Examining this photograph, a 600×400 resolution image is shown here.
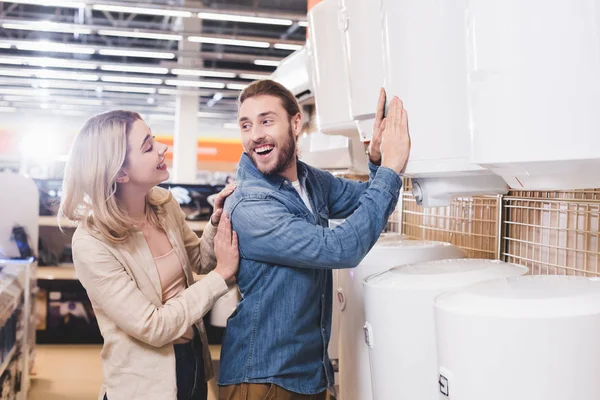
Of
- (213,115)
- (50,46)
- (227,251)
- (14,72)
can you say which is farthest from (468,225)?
(213,115)

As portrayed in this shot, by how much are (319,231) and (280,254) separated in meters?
0.12

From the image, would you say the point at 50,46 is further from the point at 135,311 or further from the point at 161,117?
the point at 161,117

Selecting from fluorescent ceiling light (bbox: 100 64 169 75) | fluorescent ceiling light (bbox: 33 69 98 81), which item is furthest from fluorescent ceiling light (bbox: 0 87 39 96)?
fluorescent ceiling light (bbox: 100 64 169 75)

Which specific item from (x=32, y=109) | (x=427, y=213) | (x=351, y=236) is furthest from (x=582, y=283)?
(x=32, y=109)

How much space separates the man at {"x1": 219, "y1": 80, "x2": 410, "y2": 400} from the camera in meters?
1.48

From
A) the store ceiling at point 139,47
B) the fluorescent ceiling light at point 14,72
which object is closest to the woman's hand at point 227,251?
the store ceiling at point 139,47

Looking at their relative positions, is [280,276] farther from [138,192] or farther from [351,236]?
[138,192]

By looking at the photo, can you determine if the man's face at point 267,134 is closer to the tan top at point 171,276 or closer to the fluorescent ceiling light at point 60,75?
the tan top at point 171,276

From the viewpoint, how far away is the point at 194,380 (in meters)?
1.78

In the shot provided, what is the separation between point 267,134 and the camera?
1672 millimetres

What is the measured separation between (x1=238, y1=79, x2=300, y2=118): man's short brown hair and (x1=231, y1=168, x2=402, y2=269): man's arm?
0.98ft

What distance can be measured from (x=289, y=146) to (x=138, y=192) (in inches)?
17.7

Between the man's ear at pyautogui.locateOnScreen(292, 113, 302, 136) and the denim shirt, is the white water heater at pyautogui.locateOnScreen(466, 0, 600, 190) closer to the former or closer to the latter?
the denim shirt

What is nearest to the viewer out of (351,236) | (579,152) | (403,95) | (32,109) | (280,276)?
(579,152)
